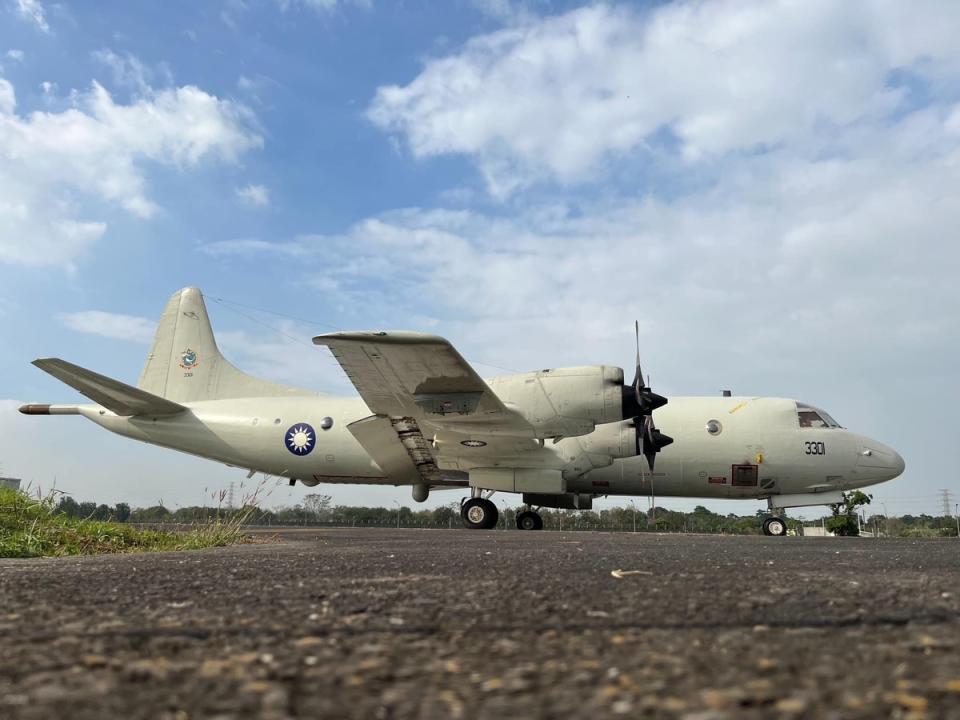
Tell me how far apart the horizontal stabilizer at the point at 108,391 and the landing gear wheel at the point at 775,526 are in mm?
16477

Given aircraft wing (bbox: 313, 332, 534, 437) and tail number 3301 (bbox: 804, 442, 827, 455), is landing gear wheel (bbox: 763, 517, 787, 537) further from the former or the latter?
aircraft wing (bbox: 313, 332, 534, 437)

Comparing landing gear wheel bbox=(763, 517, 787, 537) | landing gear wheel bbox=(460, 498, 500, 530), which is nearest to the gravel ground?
landing gear wheel bbox=(460, 498, 500, 530)

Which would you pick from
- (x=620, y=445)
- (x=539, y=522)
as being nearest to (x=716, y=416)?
(x=620, y=445)

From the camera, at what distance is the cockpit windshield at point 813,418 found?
1761 cm

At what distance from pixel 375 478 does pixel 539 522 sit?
4811mm

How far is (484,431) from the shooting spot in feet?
49.6

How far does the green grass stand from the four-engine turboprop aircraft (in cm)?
437

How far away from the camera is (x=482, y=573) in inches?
155

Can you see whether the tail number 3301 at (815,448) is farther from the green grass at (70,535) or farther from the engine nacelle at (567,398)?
the green grass at (70,535)

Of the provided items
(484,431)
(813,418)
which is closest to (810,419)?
(813,418)

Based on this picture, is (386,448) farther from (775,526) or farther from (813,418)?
(813,418)

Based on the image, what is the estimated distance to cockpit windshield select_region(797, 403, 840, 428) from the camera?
1761cm

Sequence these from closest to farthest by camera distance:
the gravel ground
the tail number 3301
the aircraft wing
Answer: the gravel ground
the aircraft wing
the tail number 3301

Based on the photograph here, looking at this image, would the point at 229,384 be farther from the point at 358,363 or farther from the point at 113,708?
the point at 113,708
